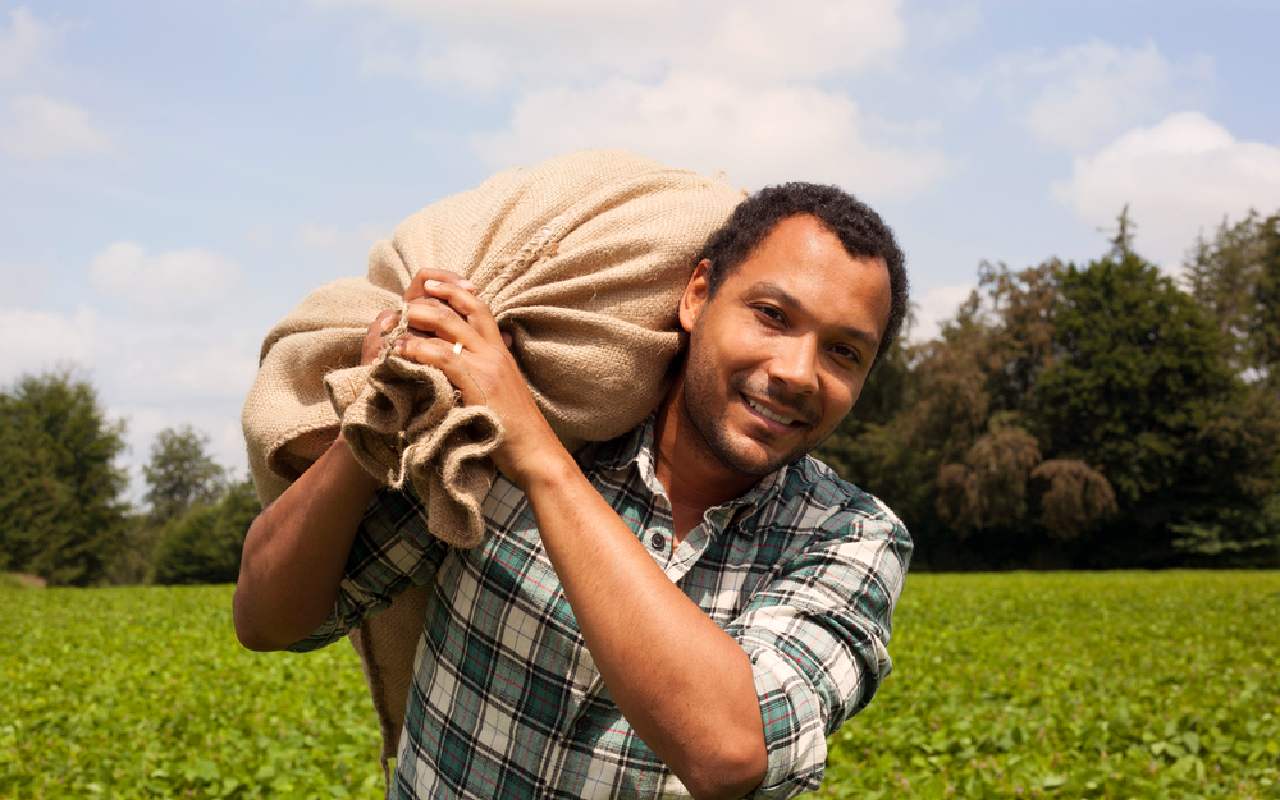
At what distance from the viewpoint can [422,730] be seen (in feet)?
5.73

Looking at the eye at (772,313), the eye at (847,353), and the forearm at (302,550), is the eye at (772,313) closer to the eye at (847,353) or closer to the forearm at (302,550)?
the eye at (847,353)

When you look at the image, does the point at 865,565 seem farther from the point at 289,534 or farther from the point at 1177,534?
the point at 1177,534

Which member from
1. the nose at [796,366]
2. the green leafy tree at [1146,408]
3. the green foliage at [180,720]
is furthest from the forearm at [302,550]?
the green leafy tree at [1146,408]

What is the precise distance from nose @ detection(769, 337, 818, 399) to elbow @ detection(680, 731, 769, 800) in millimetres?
483

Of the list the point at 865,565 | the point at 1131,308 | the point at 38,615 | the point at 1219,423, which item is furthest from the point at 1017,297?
the point at 865,565

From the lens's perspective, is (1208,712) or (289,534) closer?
(289,534)

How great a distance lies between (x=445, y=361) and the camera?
134 cm

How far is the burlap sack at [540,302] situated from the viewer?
156 centimetres

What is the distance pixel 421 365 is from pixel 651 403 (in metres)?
0.45

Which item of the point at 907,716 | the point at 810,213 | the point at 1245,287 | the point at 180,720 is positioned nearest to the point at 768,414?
the point at 810,213

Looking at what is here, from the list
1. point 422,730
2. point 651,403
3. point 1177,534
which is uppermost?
point 1177,534

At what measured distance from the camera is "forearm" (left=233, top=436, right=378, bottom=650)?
58.8 inches

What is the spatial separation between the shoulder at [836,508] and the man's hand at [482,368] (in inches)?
21.0

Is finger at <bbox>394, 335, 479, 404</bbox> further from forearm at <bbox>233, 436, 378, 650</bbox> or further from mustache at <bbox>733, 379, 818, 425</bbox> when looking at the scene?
mustache at <bbox>733, 379, 818, 425</bbox>
